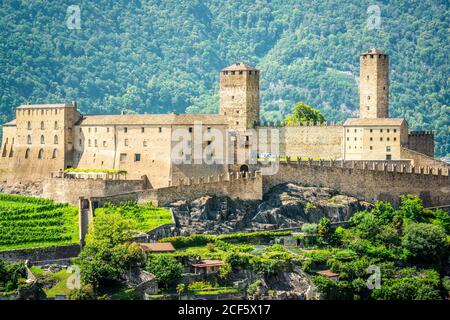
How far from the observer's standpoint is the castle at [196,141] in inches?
3260

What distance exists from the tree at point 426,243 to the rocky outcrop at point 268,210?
5.59 metres

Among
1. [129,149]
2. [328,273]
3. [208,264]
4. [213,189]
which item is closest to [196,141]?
[213,189]

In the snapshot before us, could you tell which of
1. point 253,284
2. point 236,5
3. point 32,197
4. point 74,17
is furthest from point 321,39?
point 253,284

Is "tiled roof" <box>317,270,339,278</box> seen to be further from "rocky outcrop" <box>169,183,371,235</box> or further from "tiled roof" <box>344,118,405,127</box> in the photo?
"tiled roof" <box>344,118,405,127</box>

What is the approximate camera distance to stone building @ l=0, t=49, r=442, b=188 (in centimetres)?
8281

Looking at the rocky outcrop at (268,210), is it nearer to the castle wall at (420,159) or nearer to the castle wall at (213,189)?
the castle wall at (213,189)

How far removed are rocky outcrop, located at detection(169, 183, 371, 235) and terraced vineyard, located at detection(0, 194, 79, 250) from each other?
22.2ft

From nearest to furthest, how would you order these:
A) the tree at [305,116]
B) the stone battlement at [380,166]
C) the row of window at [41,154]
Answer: the stone battlement at [380,166], the row of window at [41,154], the tree at [305,116]

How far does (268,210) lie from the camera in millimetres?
80812

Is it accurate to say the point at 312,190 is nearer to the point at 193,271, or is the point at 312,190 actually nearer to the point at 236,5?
the point at 193,271

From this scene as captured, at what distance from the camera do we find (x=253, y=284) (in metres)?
70.8

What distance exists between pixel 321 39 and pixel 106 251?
116m

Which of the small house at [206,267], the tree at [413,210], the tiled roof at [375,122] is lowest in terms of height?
the small house at [206,267]

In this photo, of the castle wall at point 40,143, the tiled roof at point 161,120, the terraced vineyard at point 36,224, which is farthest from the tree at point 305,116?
the terraced vineyard at point 36,224
